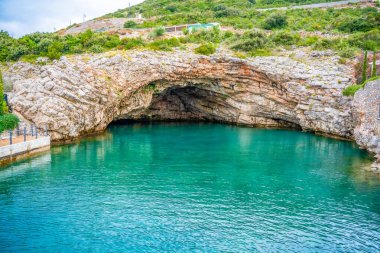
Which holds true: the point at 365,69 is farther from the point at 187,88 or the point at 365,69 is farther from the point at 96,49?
the point at 96,49

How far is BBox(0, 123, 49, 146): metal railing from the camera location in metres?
37.1

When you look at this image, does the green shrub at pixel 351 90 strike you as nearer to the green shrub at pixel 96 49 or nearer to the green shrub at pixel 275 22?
the green shrub at pixel 275 22

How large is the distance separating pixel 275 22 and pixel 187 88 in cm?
2364

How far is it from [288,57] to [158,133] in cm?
2254

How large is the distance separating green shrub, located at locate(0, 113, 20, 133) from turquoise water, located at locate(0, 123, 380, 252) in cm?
503

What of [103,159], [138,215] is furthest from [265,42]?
[138,215]

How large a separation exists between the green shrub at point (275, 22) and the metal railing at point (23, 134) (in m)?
47.2

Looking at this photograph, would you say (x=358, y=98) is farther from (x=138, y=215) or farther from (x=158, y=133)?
(x=138, y=215)

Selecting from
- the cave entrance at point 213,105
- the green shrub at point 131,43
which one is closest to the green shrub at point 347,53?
the cave entrance at point 213,105

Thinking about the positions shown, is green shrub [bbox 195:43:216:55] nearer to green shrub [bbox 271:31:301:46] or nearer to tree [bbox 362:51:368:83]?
green shrub [bbox 271:31:301:46]

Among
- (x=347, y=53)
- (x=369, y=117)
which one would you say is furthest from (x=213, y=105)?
(x=369, y=117)

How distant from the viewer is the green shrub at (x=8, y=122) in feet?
123

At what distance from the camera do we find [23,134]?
3991cm

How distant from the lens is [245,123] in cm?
6025
